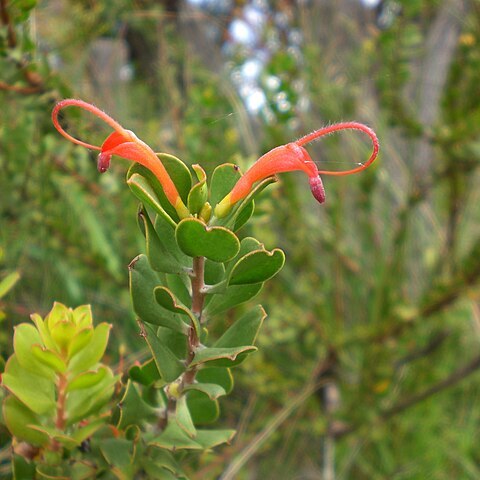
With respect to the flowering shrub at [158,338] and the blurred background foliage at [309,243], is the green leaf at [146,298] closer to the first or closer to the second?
the flowering shrub at [158,338]

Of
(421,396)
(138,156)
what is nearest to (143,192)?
(138,156)

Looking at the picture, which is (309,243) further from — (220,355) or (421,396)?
(220,355)

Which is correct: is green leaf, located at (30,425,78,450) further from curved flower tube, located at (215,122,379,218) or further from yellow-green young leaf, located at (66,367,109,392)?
curved flower tube, located at (215,122,379,218)

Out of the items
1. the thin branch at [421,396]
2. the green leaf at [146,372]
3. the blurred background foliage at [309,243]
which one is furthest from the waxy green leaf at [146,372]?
the thin branch at [421,396]

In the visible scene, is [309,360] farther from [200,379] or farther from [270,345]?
[200,379]

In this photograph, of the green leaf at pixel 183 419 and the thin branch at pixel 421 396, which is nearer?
the green leaf at pixel 183 419
